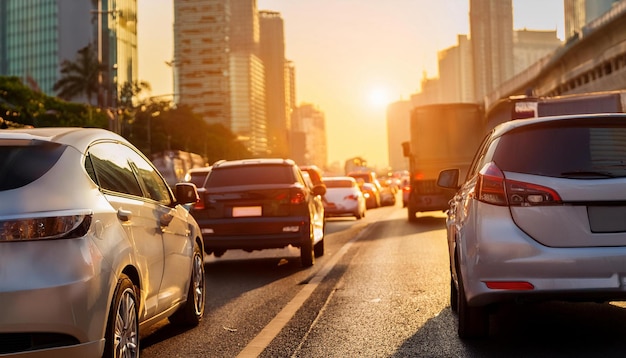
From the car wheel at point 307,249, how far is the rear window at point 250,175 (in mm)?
801

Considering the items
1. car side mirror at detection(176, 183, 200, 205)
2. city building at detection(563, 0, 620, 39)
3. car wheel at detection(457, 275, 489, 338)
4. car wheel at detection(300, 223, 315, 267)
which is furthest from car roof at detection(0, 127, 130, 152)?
city building at detection(563, 0, 620, 39)

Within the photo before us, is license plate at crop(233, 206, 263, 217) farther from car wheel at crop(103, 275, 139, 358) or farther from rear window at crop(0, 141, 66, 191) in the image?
rear window at crop(0, 141, 66, 191)

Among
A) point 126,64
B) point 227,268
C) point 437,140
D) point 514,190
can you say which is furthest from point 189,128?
point 514,190

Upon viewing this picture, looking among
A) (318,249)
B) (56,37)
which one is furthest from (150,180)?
(56,37)

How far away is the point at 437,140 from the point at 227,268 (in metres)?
13.3

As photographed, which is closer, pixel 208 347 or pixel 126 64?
pixel 208 347

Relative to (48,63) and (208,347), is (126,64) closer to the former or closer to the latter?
(48,63)

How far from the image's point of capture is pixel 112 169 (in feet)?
20.2

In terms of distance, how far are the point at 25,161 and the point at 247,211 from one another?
8059mm

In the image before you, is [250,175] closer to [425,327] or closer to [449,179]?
[449,179]

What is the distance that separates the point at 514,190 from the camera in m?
6.38

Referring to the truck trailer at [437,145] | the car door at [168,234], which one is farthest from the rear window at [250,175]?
the truck trailer at [437,145]

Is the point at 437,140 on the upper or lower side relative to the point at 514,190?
upper

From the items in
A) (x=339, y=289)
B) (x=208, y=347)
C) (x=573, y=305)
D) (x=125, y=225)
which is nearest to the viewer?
(x=125, y=225)
